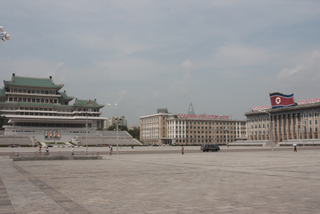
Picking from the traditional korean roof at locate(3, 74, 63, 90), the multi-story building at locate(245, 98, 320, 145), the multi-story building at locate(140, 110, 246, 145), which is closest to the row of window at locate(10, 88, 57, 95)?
the traditional korean roof at locate(3, 74, 63, 90)

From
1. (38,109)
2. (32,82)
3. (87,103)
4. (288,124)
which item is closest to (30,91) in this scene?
(32,82)

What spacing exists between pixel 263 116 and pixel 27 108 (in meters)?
94.8

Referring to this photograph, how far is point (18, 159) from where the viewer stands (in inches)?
1330

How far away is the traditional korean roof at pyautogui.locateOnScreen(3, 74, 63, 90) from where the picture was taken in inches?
4336

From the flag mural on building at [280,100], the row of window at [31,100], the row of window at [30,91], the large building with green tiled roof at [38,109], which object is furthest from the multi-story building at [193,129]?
the row of window at [30,91]

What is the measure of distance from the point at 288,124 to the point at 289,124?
0.43 metres

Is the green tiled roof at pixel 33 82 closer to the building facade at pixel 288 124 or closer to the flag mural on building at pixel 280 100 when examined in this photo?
the building facade at pixel 288 124

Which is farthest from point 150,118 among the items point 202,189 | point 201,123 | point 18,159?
point 202,189

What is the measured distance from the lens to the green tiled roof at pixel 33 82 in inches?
4345

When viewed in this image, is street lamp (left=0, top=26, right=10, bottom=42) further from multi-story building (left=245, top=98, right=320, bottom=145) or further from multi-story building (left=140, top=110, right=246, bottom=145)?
multi-story building (left=140, top=110, right=246, bottom=145)

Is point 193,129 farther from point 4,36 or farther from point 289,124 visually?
point 4,36

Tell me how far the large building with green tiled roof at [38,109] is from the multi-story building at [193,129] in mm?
49775

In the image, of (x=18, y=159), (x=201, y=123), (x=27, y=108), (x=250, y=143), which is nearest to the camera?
(x=18, y=159)

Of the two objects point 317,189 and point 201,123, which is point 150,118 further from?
point 317,189
